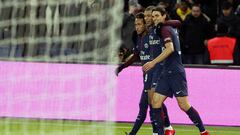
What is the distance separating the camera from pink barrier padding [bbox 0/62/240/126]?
12227 millimetres

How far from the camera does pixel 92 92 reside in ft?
39.2

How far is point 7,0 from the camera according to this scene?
1080 cm

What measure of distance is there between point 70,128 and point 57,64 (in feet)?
3.40

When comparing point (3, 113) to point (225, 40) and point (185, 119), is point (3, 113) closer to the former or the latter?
point (185, 119)

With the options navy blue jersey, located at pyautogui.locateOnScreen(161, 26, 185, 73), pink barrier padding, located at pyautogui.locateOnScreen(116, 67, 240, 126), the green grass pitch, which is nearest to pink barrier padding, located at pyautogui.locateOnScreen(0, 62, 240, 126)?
pink barrier padding, located at pyautogui.locateOnScreen(116, 67, 240, 126)

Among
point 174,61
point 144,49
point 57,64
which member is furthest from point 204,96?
point 174,61

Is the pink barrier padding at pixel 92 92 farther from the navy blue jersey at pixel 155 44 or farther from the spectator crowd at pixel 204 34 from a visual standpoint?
the spectator crowd at pixel 204 34

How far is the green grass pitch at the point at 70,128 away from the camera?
13.3 metres

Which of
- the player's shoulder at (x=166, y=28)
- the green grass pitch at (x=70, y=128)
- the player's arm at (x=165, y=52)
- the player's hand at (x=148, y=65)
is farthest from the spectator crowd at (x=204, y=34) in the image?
the player's hand at (x=148, y=65)

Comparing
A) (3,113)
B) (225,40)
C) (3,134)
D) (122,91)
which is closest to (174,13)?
(225,40)

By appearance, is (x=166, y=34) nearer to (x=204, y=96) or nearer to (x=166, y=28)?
(x=166, y=28)

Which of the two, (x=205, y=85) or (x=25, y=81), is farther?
(x=205, y=85)

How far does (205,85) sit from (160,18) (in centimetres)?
404

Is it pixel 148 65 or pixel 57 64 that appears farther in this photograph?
pixel 57 64
